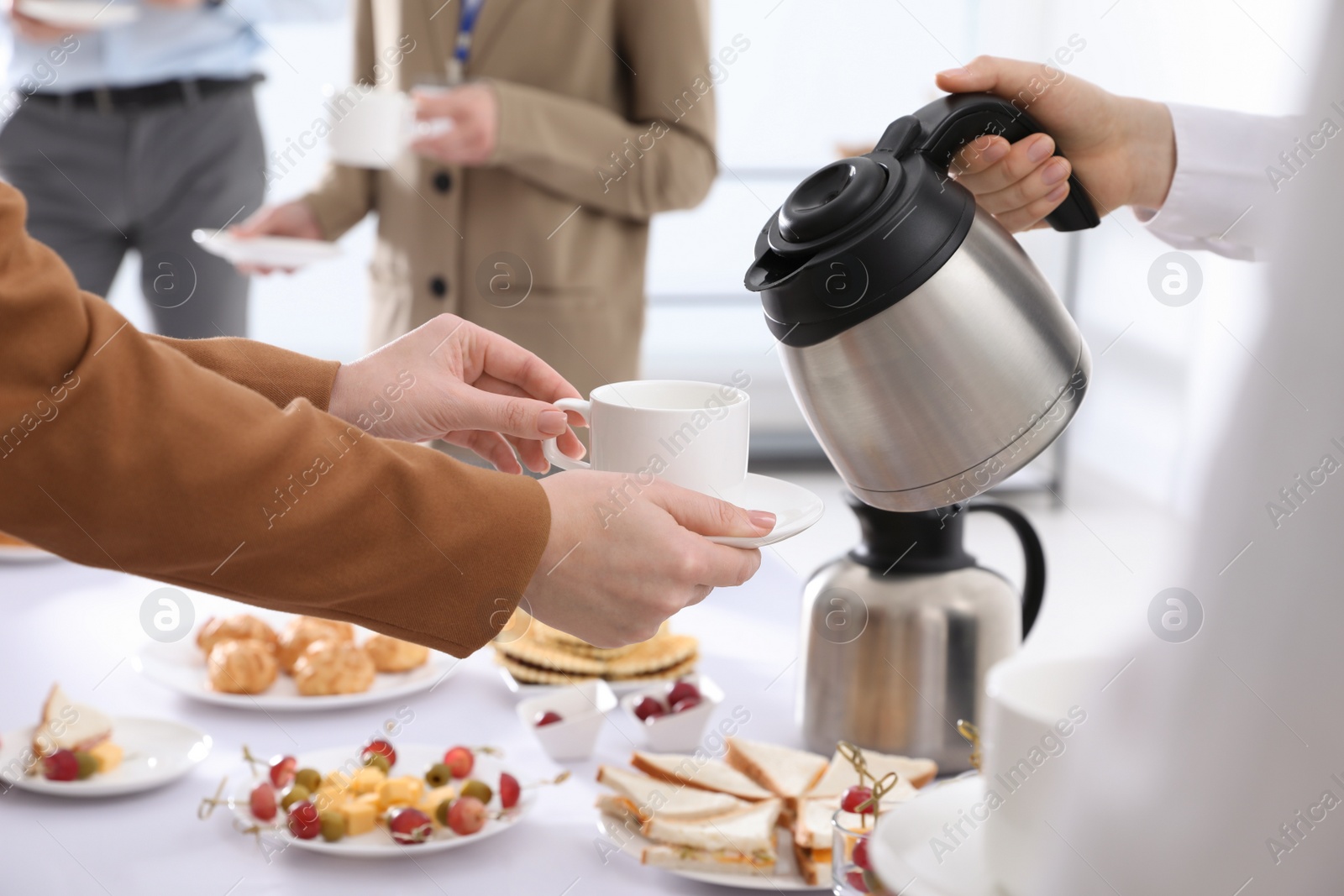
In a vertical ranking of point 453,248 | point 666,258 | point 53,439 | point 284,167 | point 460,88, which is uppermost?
point 460,88

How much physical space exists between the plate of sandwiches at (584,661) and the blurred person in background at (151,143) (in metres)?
1.67

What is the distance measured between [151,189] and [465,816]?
2122 mm

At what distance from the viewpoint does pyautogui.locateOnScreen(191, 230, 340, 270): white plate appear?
196 centimetres

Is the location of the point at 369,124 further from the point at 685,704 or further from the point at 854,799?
the point at 854,799

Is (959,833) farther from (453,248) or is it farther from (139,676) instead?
(453,248)

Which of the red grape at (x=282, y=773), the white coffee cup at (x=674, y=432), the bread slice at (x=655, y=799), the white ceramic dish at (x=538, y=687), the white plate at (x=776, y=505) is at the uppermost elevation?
the white coffee cup at (x=674, y=432)

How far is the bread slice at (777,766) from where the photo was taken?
1.10m

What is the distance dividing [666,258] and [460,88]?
311 cm

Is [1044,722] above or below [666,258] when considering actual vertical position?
above

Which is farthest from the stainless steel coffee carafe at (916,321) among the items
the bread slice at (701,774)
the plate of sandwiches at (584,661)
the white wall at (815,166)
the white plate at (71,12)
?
the white wall at (815,166)

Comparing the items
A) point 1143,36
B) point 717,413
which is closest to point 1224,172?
point 717,413

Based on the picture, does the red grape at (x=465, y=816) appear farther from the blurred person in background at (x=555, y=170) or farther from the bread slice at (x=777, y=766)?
the blurred person in background at (x=555, y=170)

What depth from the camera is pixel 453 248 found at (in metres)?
2.07

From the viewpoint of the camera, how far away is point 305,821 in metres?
1.00
